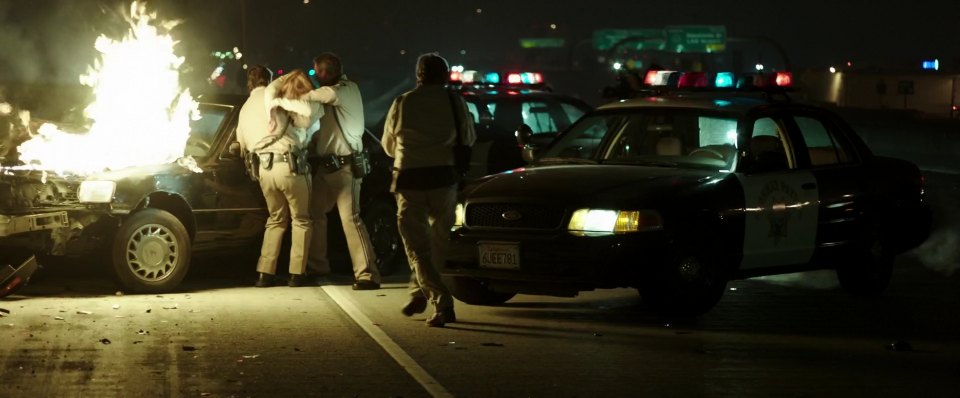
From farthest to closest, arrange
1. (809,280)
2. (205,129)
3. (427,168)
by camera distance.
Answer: (809,280) < (205,129) < (427,168)

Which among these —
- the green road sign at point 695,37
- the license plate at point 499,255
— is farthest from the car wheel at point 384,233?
the green road sign at point 695,37

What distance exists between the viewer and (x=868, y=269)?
38.7 ft

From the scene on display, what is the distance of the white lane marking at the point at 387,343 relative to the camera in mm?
7984

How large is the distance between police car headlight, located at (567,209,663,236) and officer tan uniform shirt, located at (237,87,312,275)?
9.22ft

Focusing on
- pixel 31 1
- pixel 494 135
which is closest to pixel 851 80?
pixel 31 1

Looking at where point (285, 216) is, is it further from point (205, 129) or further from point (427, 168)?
point (427, 168)

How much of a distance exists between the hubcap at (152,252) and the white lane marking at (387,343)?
120cm

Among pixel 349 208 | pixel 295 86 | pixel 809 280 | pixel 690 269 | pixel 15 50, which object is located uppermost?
pixel 15 50

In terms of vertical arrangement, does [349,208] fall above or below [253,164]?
below

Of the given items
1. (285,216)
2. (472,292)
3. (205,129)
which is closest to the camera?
(472,292)

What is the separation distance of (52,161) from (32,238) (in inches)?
30.4

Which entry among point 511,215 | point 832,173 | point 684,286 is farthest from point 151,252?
point 832,173

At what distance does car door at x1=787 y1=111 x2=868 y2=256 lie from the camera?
1134 cm

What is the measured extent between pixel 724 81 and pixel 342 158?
304 centimetres
